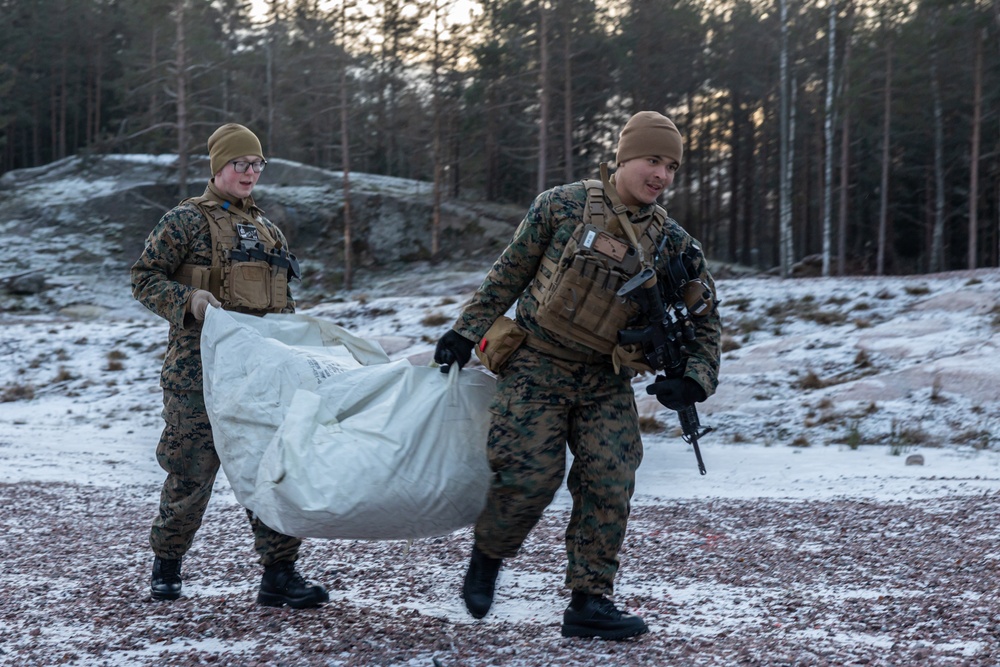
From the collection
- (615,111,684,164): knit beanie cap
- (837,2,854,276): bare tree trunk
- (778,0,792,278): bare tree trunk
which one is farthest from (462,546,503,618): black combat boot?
(837,2,854,276): bare tree trunk

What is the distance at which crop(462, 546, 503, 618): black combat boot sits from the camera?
362cm

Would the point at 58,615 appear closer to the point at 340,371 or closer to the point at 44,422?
the point at 340,371

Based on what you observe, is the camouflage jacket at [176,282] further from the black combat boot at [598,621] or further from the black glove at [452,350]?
the black combat boot at [598,621]

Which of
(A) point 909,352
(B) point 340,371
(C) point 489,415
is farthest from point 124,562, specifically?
(A) point 909,352

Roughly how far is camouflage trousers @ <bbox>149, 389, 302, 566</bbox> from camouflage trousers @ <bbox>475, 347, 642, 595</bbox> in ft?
3.10

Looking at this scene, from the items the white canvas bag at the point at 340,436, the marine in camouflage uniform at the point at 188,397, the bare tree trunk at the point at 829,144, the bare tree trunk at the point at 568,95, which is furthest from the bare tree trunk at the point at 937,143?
the white canvas bag at the point at 340,436

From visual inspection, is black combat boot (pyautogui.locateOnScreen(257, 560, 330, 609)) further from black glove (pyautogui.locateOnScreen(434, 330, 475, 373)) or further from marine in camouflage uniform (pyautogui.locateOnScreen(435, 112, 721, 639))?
black glove (pyautogui.locateOnScreen(434, 330, 475, 373))

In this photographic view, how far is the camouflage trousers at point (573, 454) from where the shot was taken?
341 cm

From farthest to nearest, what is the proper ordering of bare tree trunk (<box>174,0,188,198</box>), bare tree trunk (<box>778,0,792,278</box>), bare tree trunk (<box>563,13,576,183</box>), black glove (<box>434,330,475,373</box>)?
bare tree trunk (<box>778,0,792,278</box>) → bare tree trunk (<box>563,13,576,183</box>) → bare tree trunk (<box>174,0,188,198</box>) → black glove (<box>434,330,475,373</box>)

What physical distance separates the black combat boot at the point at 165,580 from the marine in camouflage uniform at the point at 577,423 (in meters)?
1.39

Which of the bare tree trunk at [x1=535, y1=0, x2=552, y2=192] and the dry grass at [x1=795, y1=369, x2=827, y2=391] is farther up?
the bare tree trunk at [x1=535, y1=0, x2=552, y2=192]

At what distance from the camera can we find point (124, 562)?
493 cm

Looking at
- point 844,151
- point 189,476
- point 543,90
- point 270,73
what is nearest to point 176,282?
point 189,476

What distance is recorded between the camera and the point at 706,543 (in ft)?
17.3
